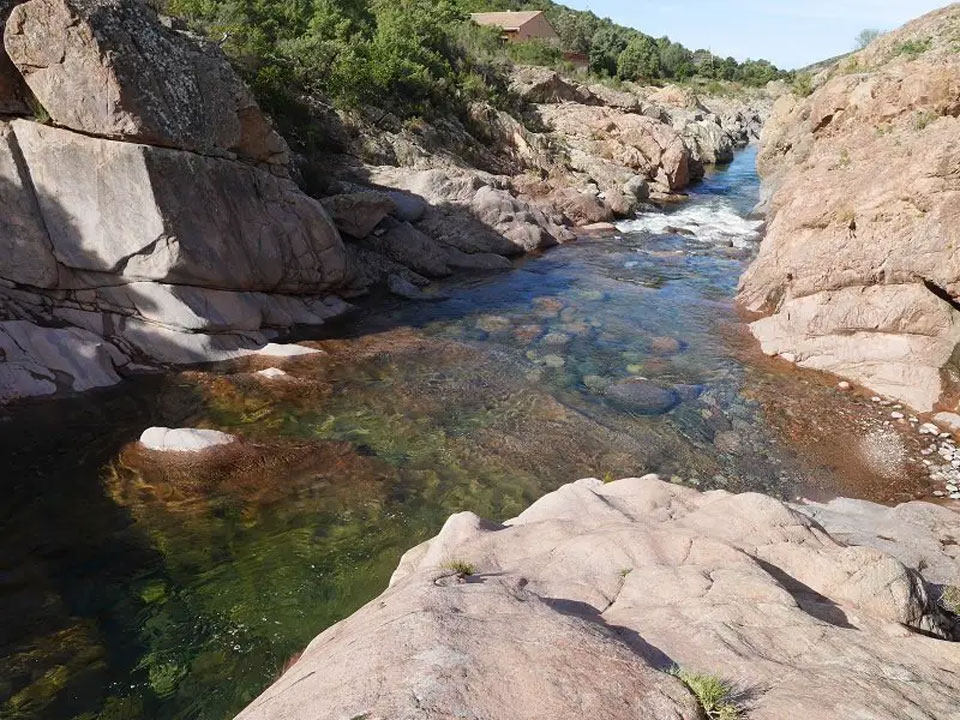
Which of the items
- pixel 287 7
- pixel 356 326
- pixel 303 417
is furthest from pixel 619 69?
pixel 303 417

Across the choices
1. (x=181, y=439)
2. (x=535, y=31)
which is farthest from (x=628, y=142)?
(x=535, y=31)

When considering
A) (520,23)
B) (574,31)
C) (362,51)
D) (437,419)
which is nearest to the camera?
(437,419)

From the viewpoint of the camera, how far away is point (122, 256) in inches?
493

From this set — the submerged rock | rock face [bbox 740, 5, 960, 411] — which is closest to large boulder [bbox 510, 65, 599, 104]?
rock face [bbox 740, 5, 960, 411]

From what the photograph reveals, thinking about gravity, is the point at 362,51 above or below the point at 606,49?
below

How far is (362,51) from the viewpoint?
28.5 m

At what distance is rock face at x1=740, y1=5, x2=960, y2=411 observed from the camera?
483 inches

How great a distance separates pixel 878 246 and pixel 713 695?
1269 centimetres

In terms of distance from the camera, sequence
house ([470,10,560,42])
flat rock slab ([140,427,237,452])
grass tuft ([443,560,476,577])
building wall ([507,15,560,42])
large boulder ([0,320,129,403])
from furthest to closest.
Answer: house ([470,10,560,42]) → building wall ([507,15,560,42]) → large boulder ([0,320,129,403]) → flat rock slab ([140,427,237,452]) → grass tuft ([443,560,476,577])

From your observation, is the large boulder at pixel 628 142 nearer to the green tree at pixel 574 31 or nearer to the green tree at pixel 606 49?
the green tree at pixel 606 49

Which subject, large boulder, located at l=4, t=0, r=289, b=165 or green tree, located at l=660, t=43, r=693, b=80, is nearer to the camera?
large boulder, located at l=4, t=0, r=289, b=165

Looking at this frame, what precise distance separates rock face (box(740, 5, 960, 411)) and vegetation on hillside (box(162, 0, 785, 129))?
51.3 ft

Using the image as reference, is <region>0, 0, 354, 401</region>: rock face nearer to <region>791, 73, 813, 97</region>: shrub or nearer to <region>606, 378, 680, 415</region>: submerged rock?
<region>606, 378, 680, 415</region>: submerged rock

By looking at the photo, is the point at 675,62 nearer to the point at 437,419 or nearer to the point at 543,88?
the point at 543,88
